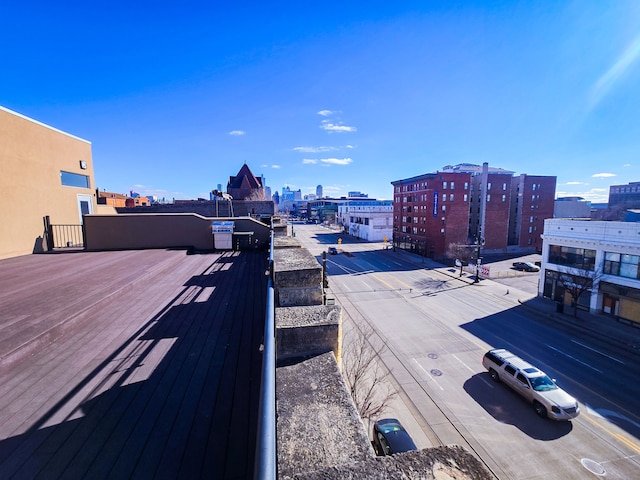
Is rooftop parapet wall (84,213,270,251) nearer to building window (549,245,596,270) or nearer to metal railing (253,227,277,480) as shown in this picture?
metal railing (253,227,277,480)

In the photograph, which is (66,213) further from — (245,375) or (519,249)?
(519,249)

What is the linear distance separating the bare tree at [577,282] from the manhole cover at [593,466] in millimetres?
15431

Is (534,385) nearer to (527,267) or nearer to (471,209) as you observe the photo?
(527,267)

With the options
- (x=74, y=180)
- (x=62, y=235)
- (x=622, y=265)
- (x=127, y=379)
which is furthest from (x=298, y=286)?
(x=622, y=265)

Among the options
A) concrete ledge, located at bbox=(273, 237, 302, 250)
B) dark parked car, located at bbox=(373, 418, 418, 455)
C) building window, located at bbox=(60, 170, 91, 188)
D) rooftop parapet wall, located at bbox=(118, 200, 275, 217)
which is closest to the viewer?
concrete ledge, located at bbox=(273, 237, 302, 250)

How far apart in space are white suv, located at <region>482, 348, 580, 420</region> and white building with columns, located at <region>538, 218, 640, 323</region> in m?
13.3

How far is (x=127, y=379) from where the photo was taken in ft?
10.8

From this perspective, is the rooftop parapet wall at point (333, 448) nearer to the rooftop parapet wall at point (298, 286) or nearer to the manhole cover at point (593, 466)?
the rooftop parapet wall at point (298, 286)

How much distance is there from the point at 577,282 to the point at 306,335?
2789cm

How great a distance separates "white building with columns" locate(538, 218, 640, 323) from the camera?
19312 mm

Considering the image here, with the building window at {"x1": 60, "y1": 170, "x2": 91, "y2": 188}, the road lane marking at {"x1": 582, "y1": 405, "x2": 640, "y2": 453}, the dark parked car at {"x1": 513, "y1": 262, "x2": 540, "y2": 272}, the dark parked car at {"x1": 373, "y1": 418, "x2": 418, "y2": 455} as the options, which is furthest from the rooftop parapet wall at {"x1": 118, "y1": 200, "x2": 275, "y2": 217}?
the dark parked car at {"x1": 513, "y1": 262, "x2": 540, "y2": 272}

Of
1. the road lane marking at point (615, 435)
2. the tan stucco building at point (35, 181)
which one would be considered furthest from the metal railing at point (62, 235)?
the road lane marking at point (615, 435)

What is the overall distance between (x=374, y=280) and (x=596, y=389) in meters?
20.6

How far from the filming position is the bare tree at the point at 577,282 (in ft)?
69.7
